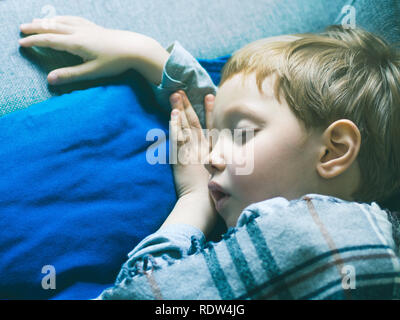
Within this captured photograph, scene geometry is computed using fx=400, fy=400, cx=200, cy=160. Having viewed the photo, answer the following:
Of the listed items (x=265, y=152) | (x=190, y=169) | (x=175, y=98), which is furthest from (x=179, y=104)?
(x=265, y=152)

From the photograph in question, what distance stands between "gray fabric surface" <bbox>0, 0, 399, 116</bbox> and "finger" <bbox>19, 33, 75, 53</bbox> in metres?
0.02

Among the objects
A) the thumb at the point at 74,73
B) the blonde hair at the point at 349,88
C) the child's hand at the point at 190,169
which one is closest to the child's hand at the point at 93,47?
the thumb at the point at 74,73

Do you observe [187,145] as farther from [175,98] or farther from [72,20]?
[72,20]

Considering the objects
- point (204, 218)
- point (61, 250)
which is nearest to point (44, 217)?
point (61, 250)

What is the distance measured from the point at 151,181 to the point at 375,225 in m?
0.40

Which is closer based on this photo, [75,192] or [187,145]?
[75,192]

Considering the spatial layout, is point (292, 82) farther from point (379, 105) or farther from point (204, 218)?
point (204, 218)

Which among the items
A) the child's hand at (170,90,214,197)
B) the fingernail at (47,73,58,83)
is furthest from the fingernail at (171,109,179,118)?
the fingernail at (47,73,58,83)

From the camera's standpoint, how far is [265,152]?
69cm

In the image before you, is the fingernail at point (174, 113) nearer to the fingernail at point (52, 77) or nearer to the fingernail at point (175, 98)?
the fingernail at point (175, 98)

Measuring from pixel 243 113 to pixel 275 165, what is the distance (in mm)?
107

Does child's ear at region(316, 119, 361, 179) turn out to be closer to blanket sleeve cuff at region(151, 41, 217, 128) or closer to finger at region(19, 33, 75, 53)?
blanket sleeve cuff at region(151, 41, 217, 128)

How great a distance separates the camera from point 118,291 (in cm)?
62

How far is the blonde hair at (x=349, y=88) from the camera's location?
69 centimetres
